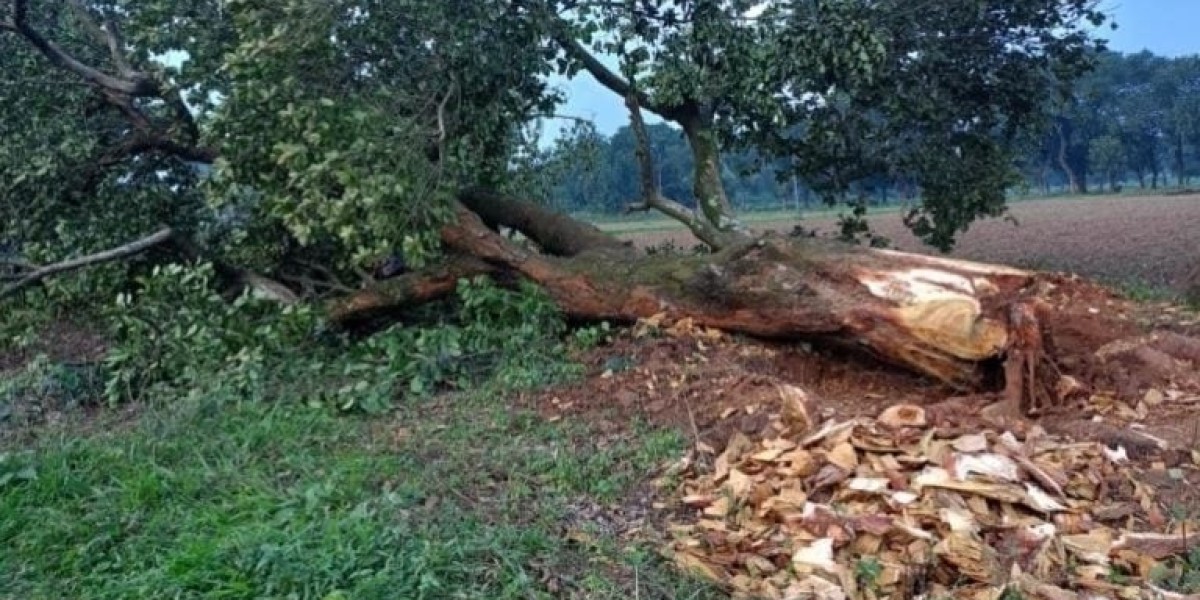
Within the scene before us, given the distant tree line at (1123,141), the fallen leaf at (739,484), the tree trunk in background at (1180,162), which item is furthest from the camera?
the tree trunk in background at (1180,162)

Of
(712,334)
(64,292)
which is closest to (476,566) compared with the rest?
(712,334)

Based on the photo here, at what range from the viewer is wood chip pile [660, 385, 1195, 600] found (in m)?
2.93

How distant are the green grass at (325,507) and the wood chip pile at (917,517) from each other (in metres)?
0.29

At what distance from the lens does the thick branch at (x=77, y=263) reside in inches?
249

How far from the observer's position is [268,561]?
10.2ft

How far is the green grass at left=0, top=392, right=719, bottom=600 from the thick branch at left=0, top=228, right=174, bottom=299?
173 cm

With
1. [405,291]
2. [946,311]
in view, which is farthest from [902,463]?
[405,291]

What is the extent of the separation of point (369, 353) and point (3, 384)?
233 centimetres

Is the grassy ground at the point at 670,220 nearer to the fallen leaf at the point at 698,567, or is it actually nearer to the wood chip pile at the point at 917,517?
the wood chip pile at the point at 917,517

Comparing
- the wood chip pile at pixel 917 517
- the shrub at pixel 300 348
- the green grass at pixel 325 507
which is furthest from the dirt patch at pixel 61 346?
the wood chip pile at pixel 917 517

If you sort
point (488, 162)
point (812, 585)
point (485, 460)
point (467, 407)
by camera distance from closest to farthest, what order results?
1. point (812, 585)
2. point (485, 460)
3. point (467, 407)
4. point (488, 162)

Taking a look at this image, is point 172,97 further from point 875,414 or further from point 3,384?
point 875,414

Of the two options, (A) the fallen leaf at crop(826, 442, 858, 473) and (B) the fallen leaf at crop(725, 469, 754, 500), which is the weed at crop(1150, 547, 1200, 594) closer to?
(A) the fallen leaf at crop(826, 442, 858, 473)

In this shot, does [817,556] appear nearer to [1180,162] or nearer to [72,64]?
[72,64]
